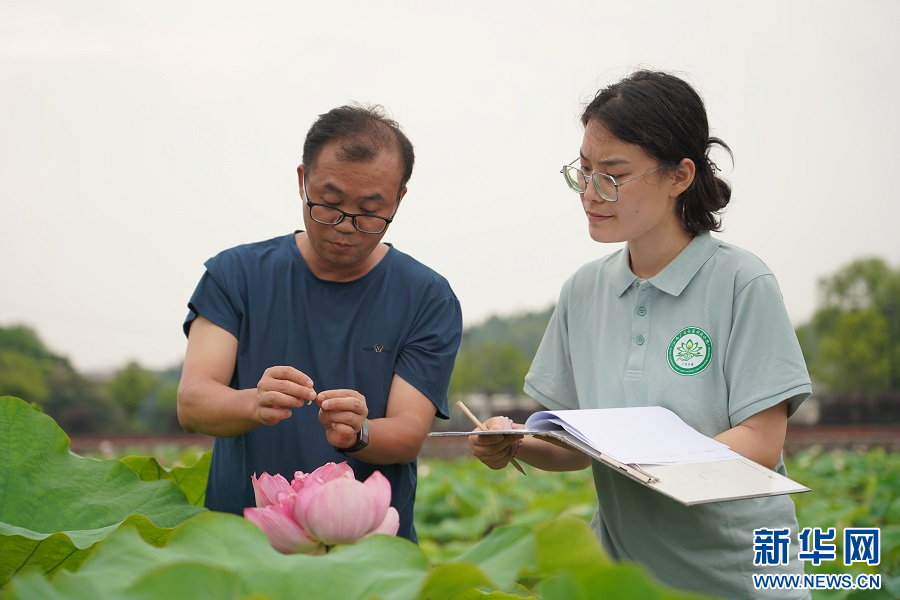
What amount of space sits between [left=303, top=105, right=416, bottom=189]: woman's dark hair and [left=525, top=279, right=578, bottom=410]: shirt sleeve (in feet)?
1.41

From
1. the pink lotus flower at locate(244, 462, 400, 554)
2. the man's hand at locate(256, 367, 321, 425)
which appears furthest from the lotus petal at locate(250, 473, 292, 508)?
the man's hand at locate(256, 367, 321, 425)

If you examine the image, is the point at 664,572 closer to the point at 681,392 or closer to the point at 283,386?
the point at 681,392

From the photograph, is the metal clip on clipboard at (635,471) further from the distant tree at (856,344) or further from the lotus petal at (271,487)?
the distant tree at (856,344)

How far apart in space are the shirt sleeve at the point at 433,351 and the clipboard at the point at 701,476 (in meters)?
0.35

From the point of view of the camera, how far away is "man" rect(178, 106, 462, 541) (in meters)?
1.63

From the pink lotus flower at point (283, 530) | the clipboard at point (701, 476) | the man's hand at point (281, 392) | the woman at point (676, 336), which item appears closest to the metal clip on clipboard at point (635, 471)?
the clipboard at point (701, 476)

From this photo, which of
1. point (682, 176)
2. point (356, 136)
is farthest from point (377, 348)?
point (682, 176)

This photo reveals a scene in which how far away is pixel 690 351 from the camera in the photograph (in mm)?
1620

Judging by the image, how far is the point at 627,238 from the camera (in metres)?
1.66

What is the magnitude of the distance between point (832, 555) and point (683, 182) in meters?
0.72

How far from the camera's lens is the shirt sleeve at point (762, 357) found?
1524 millimetres

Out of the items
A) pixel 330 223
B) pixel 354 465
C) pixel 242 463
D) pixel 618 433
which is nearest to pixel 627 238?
pixel 618 433

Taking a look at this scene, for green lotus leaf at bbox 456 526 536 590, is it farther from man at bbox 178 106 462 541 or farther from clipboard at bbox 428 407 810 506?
man at bbox 178 106 462 541

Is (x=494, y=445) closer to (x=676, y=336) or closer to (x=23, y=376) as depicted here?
(x=676, y=336)
